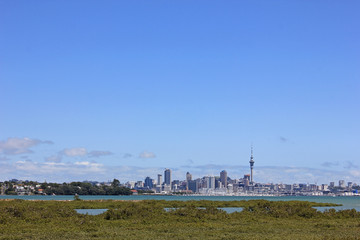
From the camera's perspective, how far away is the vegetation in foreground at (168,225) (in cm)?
3634

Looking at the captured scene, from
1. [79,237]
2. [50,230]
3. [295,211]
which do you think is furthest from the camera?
[295,211]

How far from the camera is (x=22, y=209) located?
153ft

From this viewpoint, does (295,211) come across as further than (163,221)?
Yes

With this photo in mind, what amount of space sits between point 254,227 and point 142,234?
11.3m

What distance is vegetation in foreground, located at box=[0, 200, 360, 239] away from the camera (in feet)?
119

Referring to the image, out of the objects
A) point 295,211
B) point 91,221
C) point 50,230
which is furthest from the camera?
point 295,211

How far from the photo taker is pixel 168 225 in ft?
144

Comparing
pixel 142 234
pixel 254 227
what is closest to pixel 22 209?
pixel 142 234

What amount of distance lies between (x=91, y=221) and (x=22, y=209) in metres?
7.55

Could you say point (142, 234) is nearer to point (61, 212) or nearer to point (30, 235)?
point (30, 235)

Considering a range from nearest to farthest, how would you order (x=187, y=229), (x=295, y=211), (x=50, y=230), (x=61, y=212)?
(x=50, y=230) < (x=187, y=229) < (x=61, y=212) < (x=295, y=211)

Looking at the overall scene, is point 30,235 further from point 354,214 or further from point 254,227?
point 354,214

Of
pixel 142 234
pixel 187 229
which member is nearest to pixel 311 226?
pixel 187 229

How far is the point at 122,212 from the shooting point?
162 ft
